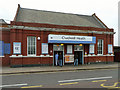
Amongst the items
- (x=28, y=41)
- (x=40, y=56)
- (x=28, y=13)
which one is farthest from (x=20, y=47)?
(x=28, y=13)

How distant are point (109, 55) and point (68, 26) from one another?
9.10m

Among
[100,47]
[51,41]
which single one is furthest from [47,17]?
[100,47]

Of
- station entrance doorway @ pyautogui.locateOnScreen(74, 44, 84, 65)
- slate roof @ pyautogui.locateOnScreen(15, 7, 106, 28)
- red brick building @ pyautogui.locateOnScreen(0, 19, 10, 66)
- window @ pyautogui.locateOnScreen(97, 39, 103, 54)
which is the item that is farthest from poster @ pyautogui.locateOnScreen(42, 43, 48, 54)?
window @ pyautogui.locateOnScreen(97, 39, 103, 54)

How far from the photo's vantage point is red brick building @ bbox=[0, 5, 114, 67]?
15586 millimetres

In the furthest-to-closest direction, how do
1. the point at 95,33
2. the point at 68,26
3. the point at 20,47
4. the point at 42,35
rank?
the point at 95,33 < the point at 68,26 < the point at 42,35 < the point at 20,47

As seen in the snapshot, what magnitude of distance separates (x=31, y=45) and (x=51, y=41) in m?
3.07

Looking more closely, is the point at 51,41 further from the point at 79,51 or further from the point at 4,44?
the point at 4,44

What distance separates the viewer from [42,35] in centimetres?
1659

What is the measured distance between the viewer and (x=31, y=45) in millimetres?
16406

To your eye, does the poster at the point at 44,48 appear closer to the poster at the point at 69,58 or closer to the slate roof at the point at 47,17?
the poster at the point at 69,58

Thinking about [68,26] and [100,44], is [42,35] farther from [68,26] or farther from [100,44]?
[100,44]

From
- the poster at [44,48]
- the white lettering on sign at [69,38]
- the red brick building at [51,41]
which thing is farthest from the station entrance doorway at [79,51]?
the poster at [44,48]

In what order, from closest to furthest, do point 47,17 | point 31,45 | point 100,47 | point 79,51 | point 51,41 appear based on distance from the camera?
point 51,41, point 31,45, point 79,51, point 100,47, point 47,17

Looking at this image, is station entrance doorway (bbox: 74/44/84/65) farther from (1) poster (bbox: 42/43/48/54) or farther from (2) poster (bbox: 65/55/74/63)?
(1) poster (bbox: 42/43/48/54)
